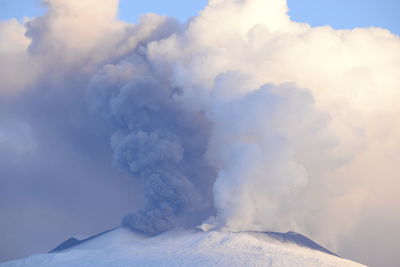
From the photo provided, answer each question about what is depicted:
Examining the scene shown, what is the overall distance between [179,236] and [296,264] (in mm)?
13843

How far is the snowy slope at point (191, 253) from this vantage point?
85.6 metres

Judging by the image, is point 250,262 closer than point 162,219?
Yes

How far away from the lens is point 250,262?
84.6 m

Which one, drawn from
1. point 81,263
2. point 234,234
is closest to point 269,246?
point 234,234

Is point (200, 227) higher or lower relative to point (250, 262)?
higher

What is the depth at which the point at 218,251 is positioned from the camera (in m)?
87.3

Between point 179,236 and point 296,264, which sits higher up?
point 179,236

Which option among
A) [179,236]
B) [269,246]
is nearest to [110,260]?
[179,236]

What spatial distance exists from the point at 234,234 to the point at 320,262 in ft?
29.8

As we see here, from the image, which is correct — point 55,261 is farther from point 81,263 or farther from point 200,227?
point 200,227

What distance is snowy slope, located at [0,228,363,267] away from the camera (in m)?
85.6

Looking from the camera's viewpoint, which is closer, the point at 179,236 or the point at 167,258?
the point at 167,258

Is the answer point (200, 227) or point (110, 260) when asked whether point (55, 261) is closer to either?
point (110, 260)

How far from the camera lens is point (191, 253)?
289 feet
